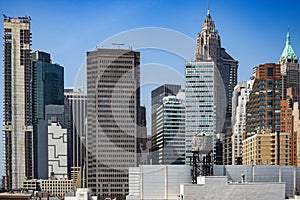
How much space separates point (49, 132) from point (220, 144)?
1053cm

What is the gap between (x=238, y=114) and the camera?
12.0 m

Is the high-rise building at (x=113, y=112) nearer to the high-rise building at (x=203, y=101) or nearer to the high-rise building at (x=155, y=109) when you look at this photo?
the high-rise building at (x=155, y=109)

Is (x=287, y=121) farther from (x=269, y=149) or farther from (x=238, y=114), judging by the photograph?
(x=269, y=149)

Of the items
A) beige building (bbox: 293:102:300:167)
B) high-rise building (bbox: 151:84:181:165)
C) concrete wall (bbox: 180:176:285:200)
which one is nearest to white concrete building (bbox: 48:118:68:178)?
beige building (bbox: 293:102:300:167)

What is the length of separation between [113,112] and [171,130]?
154cm

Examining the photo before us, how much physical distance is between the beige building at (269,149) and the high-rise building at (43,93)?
32.6 ft

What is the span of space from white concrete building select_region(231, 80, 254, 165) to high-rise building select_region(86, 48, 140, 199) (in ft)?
9.05

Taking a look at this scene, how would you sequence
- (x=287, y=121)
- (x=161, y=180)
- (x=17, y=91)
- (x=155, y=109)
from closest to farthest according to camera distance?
(x=161, y=180) < (x=155, y=109) < (x=287, y=121) < (x=17, y=91)

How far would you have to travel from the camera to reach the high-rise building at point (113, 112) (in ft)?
25.5

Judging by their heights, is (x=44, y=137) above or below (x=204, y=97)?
below

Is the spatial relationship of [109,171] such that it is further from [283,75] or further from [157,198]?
[157,198]

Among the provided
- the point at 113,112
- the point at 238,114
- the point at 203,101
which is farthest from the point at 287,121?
the point at 113,112

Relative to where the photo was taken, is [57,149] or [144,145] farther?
[57,149]

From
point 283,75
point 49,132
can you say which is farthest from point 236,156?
point 49,132
